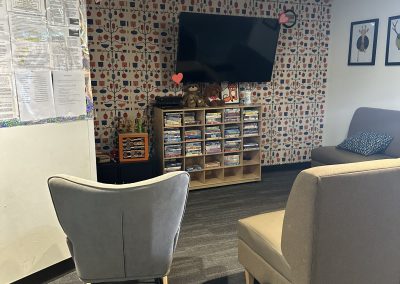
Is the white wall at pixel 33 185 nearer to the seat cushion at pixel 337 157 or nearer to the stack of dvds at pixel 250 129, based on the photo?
the stack of dvds at pixel 250 129

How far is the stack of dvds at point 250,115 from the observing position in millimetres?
4648

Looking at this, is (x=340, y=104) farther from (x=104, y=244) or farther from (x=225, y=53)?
(x=104, y=244)

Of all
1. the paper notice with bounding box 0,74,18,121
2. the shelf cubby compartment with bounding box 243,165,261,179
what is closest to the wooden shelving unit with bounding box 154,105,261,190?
the shelf cubby compartment with bounding box 243,165,261,179

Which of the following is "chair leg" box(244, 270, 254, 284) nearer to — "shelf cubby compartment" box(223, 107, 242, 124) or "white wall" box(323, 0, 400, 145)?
"shelf cubby compartment" box(223, 107, 242, 124)

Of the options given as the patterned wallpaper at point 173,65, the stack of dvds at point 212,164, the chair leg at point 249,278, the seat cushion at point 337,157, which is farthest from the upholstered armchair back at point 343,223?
the patterned wallpaper at point 173,65

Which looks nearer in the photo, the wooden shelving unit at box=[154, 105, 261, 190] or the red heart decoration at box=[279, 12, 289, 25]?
the wooden shelving unit at box=[154, 105, 261, 190]

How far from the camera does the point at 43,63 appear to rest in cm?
233

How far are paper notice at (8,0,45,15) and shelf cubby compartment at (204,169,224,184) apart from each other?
283 centimetres

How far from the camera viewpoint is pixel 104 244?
1.87 m

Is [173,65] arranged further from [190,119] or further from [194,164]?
[194,164]

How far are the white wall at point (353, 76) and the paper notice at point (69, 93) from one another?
3.56m

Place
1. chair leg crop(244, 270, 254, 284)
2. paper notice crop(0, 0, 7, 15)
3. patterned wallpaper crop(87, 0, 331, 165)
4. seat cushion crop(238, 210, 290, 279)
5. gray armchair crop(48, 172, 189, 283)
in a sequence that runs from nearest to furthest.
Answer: gray armchair crop(48, 172, 189, 283)
seat cushion crop(238, 210, 290, 279)
paper notice crop(0, 0, 7, 15)
chair leg crop(244, 270, 254, 284)
patterned wallpaper crop(87, 0, 331, 165)

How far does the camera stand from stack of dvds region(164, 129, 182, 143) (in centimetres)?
430

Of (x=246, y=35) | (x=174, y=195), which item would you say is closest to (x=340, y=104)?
(x=246, y=35)
